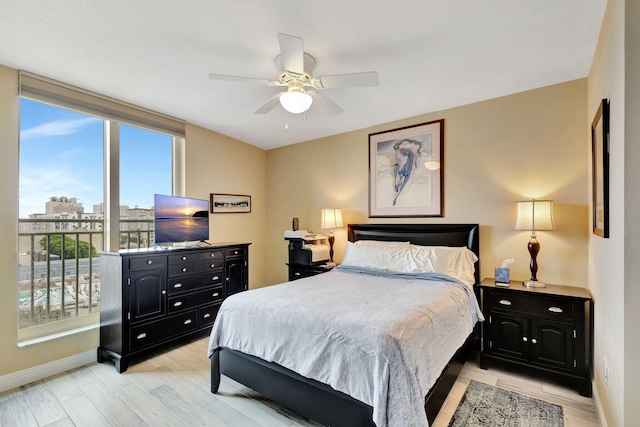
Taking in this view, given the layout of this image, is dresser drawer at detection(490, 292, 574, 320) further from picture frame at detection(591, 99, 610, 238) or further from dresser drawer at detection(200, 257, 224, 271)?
dresser drawer at detection(200, 257, 224, 271)

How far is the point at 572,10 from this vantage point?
1887mm

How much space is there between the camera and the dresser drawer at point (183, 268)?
322 cm

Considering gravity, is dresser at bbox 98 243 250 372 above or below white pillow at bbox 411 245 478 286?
below

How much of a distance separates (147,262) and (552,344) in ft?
12.2

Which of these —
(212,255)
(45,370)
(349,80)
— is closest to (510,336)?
(349,80)

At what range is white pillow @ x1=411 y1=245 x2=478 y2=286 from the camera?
9.41ft

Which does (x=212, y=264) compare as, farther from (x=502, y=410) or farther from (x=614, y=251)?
(x=614, y=251)

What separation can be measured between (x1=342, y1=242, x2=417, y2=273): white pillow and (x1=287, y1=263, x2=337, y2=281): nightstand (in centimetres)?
46

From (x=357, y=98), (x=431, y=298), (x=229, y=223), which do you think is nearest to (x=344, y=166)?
(x=357, y=98)

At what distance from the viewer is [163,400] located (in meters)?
2.32

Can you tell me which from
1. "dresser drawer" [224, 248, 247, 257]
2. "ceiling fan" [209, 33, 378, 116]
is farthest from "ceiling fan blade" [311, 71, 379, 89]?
"dresser drawer" [224, 248, 247, 257]

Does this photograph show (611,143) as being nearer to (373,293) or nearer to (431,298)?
(431,298)

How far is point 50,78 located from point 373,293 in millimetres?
3454

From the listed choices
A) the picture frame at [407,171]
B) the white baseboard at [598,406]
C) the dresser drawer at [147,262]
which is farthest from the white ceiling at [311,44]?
the white baseboard at [598,406]
